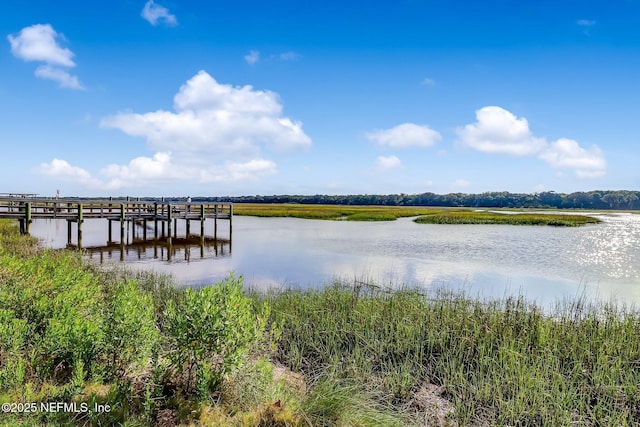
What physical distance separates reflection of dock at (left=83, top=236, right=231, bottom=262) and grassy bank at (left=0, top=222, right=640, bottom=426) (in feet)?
48.5

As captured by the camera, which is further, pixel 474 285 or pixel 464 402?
pixel 474 285

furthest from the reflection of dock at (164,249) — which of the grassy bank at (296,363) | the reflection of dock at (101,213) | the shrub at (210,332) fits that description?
the shrub at (210,332)

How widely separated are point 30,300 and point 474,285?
14.0 metres

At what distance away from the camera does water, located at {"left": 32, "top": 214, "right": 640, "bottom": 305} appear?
15.5m

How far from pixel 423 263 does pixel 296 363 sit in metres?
14.4

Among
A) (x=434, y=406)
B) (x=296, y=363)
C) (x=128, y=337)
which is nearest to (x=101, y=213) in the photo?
(x=296, y=363)

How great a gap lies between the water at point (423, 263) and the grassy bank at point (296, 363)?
17.8 ft

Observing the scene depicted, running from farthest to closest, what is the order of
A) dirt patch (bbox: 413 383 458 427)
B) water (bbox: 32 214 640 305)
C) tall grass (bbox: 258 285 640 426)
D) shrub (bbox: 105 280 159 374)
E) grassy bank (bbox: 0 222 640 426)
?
water (bbox: 32 214 640 305)
tall grass (bbox: 258 285 640 426)
dirt patch (bbox: 413 383 458 427)
shrub (bbox: 105 280 159 374)
grassy bank (bbox: 0 222 640 426)

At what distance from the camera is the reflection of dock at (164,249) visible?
2317cm

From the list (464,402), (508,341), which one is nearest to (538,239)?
(508,341)

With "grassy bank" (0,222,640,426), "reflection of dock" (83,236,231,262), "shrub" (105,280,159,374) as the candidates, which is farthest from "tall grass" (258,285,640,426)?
"reflection of dock" (83,236,231,262)

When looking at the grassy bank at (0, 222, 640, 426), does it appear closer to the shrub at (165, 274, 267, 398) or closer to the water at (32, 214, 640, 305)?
the shrub at (165, 274, 267, 398)

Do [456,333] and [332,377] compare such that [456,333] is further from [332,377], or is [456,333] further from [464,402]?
[332,377]

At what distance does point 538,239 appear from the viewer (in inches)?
1277
